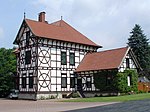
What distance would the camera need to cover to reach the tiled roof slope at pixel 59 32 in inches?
1490

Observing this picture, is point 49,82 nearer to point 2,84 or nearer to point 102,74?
point 102,74

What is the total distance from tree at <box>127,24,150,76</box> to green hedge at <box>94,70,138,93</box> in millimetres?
14220

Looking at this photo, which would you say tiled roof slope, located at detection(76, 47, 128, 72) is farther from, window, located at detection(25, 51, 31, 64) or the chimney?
the chimney

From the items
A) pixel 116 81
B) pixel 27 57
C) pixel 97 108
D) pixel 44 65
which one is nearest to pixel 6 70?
pixel 27 57

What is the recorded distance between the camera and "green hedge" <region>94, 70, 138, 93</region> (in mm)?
34219

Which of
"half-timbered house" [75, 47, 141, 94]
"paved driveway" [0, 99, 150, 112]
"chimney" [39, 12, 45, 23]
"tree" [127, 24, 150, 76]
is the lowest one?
"paved driveway" [0, 99, 150, 112]

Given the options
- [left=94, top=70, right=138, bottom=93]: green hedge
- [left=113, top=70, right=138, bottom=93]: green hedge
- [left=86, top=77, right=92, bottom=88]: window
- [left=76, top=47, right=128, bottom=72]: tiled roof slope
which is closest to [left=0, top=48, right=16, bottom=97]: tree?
[left=76, top=47, right=128, bottom=72]: tiled roof slope

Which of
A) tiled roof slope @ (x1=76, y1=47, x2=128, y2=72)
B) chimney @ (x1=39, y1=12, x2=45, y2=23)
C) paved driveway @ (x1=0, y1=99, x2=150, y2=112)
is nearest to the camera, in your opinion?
paved driveway @ (x1=0, y1=99, x2=150, y2=112)

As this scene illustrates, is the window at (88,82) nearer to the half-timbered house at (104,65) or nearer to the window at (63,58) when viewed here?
the half-timbered house at (104,65)

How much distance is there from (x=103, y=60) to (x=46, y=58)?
770 cm

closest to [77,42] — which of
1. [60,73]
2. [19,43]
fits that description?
[60,73]

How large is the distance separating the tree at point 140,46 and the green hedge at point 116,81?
14220mm

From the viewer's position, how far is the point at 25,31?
39219mm

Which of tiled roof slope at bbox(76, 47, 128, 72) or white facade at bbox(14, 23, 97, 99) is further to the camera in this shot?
white facade at bbox(14, 23, 97, 99)
